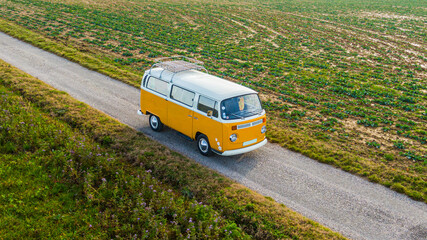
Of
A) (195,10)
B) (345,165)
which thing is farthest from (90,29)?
(345,165)

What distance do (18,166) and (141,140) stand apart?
14.5ft

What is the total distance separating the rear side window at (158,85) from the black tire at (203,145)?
2.55 m

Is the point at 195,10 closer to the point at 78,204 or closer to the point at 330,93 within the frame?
the point at 330,93

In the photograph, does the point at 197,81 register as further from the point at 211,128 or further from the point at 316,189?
the point at 316,189

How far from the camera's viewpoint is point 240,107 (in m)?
13.2

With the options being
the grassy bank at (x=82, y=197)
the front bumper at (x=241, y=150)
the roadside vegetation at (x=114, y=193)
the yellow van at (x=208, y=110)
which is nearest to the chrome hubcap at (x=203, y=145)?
the yellow van at (x=208, y=110)

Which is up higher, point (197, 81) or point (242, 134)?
point (197, 81)

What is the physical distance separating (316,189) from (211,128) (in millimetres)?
4356

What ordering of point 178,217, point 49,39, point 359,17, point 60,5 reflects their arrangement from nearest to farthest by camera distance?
point 178,217 → point 49,39 → point 60,5 → point 359,17

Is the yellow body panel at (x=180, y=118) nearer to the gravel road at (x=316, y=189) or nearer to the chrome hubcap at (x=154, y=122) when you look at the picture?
the gravel road at (x=316, y=189)

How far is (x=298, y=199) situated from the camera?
37.0ft

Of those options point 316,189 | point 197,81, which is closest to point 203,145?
point 197,81

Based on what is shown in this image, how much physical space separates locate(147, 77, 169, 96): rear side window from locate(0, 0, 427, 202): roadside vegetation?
5.10m

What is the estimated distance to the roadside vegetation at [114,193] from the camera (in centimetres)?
932
